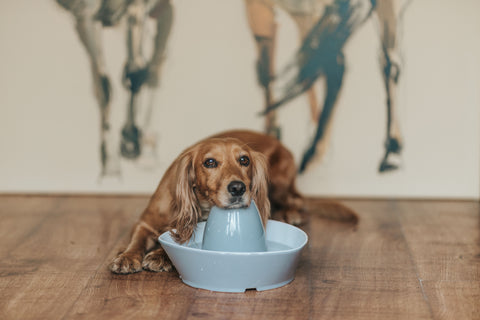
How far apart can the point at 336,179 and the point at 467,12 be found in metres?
1.20

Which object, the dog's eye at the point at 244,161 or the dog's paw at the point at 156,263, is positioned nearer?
the dog's paw at the point at 156,263

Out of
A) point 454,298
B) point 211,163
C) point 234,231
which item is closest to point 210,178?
point 211,163

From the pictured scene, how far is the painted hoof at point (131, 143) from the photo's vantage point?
3.61 meters

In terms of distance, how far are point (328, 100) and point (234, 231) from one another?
5.34 ft

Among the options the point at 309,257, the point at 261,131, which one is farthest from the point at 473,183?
the point at 309,257

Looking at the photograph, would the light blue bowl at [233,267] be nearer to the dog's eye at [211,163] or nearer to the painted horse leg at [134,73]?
the dog's eye at [211,163]

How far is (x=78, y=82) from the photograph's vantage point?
3570 millimetres

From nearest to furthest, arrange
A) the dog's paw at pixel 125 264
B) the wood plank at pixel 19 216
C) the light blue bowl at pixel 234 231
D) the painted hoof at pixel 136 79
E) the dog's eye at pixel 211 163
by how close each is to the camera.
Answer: the light blue bowl at pixel 234 231 < the dog's paw at pixel 125 264 < the dog's eye at pixel 211 163 < the wood plank at pixel 19 216 < the painted hoof at pixel 136 79

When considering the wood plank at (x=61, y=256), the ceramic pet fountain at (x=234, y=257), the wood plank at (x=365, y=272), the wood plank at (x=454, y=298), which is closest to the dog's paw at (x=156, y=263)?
the ceramic pet fountain at (x=234, y=257)

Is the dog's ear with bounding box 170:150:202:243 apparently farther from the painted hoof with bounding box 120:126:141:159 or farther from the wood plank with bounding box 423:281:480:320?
the painted hoof with bounding box 120:126:141:159

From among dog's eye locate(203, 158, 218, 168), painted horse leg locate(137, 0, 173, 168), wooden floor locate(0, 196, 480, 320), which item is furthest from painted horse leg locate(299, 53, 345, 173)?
dog's eye locate(203, 158, 218, 168)

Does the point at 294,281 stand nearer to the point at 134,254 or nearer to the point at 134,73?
the point at 134,254

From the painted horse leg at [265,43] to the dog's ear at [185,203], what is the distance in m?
1.19

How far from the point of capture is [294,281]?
2.19 m
